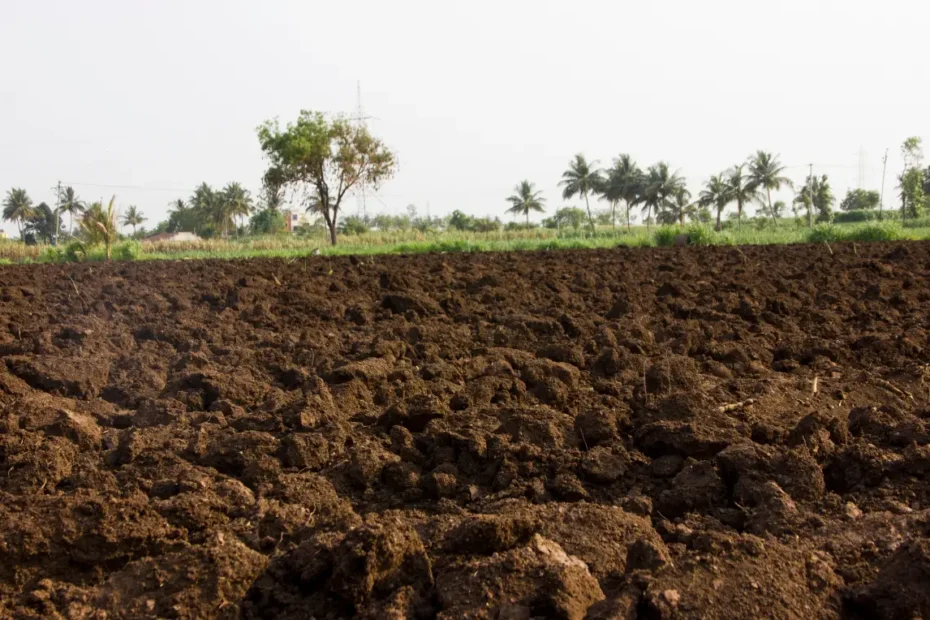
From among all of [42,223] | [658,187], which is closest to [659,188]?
[658,187]

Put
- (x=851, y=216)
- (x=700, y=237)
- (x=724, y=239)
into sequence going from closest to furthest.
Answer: (x=700, y=237) < (x=724, y=239) < (x=851, y=216)

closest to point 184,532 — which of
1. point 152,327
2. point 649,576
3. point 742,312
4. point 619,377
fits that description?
point 649,576

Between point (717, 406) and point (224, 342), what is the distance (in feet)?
14.0

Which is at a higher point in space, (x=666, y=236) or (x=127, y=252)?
(x=666, y=236)

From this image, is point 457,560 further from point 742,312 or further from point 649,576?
point 742,312

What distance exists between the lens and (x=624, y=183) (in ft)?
230

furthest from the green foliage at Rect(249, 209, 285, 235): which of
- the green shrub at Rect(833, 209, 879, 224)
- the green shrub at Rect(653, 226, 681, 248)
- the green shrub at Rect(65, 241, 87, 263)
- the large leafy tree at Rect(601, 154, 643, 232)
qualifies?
the green shrub at Rect(653, 226, 681, 248)

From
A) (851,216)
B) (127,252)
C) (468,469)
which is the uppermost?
(851,216)

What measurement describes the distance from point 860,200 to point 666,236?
69385mm

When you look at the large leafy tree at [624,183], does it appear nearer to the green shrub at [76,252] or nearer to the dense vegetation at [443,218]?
the dense vegetation at [443,218]

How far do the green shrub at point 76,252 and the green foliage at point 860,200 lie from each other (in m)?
77.4

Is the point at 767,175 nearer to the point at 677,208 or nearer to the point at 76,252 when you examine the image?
the point at 677,208

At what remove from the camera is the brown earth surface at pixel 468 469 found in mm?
2570

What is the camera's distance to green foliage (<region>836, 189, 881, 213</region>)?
84875 millimetres
